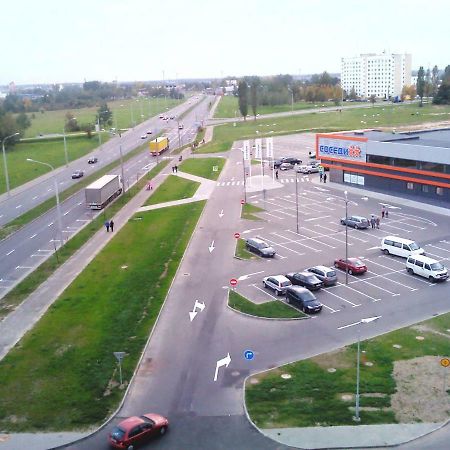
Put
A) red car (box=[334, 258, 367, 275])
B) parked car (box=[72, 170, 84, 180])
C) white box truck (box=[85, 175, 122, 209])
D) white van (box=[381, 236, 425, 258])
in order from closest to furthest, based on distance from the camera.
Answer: red car (box=[334, 258, 367, 275]) < white van (box=[381, 236, 425, 258]) < white box truck (box=[85, 175, 122, 209]) < parked car (box=[72, 170, 84, 180])

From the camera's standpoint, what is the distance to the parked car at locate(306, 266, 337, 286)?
31.5 metres

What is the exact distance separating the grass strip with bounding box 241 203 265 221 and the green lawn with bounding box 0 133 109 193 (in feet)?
97.1

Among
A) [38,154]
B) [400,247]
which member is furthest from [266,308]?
[38,154]

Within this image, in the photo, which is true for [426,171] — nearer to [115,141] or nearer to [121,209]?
[121,209]

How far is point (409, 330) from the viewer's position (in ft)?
84.1

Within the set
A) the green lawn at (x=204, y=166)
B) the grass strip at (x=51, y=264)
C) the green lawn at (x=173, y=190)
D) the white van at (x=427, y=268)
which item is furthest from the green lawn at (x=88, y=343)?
the green lawn at (x=204, y=166)

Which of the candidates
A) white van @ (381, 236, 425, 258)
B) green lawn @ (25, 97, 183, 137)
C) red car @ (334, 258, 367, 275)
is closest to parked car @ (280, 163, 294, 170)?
white van @ (381, 236, 425, 258)

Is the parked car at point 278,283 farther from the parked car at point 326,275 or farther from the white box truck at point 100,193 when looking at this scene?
the white box truck at point 100,193

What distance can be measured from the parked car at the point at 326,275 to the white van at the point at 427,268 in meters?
4.65

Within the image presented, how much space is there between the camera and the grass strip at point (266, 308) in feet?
91.3

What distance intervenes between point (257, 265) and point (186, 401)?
1616 cm

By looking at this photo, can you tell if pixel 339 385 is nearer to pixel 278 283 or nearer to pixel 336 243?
pixel 278 283

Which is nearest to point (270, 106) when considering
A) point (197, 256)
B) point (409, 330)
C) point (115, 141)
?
point (115, 141)

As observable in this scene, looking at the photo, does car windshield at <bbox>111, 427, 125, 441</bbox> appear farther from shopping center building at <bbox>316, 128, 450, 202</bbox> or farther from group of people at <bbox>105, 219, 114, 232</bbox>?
shopping center building at <bbox>316, 128, 450, 202</bbox>
